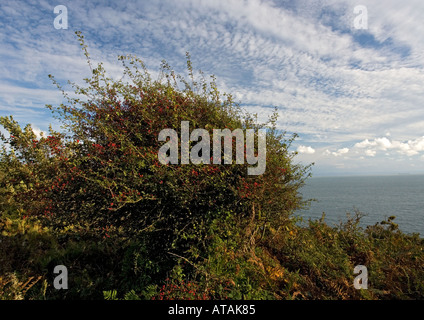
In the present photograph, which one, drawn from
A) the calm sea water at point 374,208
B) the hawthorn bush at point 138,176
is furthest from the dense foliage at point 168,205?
the calm sea water at point 374,208

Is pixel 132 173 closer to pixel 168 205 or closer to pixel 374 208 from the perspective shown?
pixel 168 205

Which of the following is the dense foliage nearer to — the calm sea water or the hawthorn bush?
the hawthorn bush

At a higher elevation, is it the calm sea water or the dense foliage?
the dense foliage

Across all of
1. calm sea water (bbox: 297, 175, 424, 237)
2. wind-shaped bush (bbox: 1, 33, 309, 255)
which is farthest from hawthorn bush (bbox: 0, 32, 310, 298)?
calm sea water (bbox: 297, 175, 424, 237)

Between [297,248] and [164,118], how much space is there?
19.8 feet

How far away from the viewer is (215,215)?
514 centimetres

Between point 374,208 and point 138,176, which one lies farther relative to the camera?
point 374,208

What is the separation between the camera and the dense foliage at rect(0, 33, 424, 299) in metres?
4.68

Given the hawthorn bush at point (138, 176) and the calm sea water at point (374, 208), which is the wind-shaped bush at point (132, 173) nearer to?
the hawthorn bush at point (138, 176)

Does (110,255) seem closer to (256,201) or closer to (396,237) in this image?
(256,201)

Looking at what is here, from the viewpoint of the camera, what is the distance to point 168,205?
16.2 feet

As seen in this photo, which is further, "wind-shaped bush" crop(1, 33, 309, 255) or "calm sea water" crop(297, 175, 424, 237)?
"calm sea water" crop(297, 175, 424, 237)

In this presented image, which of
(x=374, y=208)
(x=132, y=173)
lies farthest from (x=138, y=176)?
(x=374, y=208)
